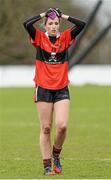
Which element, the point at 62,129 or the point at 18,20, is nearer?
the point at 62,129

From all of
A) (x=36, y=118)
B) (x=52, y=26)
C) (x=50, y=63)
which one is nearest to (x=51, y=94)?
(x=50, y=63)

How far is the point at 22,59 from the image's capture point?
6109 cm

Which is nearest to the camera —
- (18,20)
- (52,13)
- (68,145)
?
(52,13)

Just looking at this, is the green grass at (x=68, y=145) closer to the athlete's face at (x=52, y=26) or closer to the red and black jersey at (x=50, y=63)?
the red and black jersey at (x=50, y=63)

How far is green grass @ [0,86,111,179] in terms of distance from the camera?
10.6 metres

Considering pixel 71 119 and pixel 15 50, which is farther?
pixel 15 50

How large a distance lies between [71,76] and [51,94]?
154 ft

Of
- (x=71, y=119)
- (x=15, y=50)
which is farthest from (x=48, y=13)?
(x=15, y=50)

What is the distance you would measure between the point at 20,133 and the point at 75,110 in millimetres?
9820

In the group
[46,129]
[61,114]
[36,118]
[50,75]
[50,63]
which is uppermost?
[50,63]

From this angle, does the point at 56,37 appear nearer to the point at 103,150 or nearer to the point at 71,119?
the point at 103,150

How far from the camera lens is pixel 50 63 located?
10227 mm

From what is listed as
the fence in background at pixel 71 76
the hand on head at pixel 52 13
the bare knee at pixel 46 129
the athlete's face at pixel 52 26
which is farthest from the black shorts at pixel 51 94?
the fence in background at pixel 71 76

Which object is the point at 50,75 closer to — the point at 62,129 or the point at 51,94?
the point at 51,94
